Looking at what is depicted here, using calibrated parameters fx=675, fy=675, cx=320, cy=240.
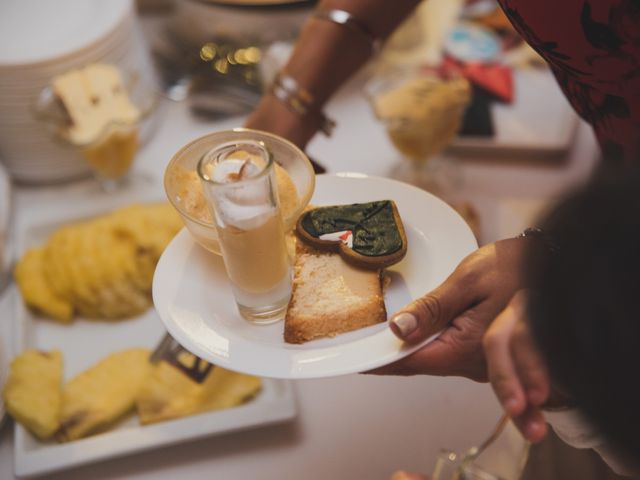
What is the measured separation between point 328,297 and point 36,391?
0.47 m

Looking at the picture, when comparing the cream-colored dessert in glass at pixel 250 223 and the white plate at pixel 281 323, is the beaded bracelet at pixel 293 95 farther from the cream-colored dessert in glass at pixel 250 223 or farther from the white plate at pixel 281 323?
the cream-colored dessert in glass at pixel 250 223

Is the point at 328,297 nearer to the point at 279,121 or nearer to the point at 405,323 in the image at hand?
the point at 405,323

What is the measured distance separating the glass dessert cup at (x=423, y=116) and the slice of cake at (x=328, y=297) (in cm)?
47

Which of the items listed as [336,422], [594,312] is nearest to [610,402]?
[594,312]

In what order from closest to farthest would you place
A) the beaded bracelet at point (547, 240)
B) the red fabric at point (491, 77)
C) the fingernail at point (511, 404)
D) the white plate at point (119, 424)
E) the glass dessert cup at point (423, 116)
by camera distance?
the beaded bracelet at point (547, 240)
the fingernail at point (511, 404)
the white plate at point (119, 424)
the glass dessert cup at point (423, 116)
the red fabric at point (491, 77)

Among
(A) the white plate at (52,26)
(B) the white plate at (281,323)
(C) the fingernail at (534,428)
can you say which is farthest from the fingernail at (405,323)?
(A) the white plate at (52,26)

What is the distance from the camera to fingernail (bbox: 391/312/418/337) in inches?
23.6

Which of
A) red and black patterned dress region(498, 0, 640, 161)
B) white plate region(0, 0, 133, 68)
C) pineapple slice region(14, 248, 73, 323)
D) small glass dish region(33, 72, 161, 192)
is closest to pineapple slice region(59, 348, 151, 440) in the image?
pineapple slice region(14, 248, 73, 323)

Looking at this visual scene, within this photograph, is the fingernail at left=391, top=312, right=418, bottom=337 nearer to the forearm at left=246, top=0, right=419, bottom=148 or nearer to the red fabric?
the forearm at left=246, top=0, right=419, bottom=148

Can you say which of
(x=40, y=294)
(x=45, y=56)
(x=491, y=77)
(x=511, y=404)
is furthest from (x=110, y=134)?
(x=511, y=404)

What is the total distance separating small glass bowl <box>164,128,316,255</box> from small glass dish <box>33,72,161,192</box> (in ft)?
1.63

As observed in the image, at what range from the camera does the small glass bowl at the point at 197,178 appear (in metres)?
0.69

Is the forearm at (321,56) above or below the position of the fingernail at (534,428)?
below

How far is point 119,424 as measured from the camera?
91 centimetres
